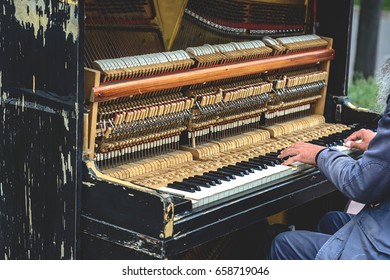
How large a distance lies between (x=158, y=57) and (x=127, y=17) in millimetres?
289

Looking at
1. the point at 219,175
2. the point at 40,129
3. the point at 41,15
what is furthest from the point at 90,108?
the point at 219,175

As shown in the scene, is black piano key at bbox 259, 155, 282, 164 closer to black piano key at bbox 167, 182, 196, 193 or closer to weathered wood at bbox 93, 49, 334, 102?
weathered wood at bbox 93, 49, 334, 102

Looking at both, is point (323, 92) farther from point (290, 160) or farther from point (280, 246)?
point (280, 246)

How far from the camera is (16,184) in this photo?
3.74 meters

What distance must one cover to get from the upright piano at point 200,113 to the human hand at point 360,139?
0.16 ft

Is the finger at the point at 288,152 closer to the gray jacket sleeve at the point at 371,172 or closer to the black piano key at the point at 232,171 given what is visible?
the black piano key at the point at 232,171

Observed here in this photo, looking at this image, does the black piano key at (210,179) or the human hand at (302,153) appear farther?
the human hand at (302,153)

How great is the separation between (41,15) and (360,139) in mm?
1927

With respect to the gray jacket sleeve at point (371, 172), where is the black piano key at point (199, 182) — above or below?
below

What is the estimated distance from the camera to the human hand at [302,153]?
380cm

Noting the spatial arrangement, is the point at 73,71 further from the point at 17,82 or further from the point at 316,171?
the point at 316,171

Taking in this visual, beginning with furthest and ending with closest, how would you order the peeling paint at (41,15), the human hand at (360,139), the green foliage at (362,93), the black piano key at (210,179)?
the green foliage at (362,93)
the human hand at (360,139)
the black piano key at (210,179)
the peeling paint at (41,15)

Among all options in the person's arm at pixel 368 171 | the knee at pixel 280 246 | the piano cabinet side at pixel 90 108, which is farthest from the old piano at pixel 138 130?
the person's arm at pixel 368 171

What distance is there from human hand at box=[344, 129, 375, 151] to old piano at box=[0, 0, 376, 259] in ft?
0.57
